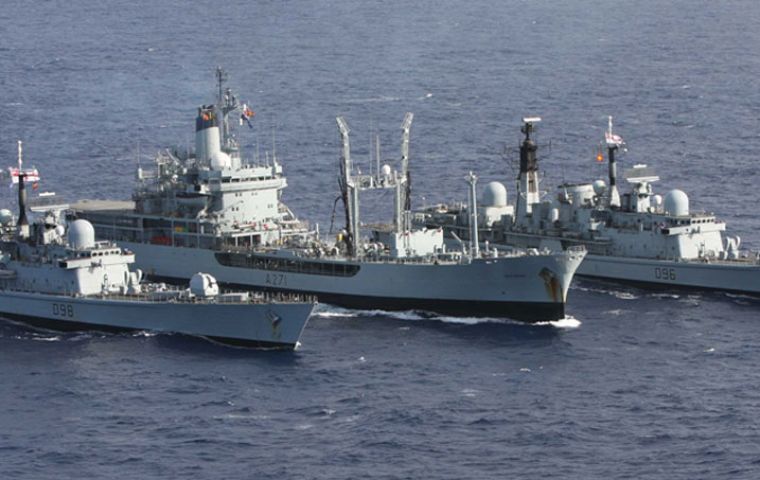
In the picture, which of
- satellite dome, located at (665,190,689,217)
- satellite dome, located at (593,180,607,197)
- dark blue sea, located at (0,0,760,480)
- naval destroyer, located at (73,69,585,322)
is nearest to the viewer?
dark blue sea, located at (0,0,760,480)

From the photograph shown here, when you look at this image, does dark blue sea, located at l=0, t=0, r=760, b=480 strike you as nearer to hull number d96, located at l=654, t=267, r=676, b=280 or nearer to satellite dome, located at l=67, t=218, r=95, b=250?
hull number d96, located at l=654, t=267, r=676, b=280

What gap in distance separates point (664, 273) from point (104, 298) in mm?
32493

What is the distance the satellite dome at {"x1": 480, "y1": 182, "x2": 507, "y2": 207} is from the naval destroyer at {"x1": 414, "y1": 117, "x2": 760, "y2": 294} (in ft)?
0.20

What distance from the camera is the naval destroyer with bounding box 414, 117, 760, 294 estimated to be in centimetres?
11062

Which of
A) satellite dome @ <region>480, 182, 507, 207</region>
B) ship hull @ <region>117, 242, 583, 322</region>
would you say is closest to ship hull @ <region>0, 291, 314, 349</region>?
ship hull @ <region>117, 242, 583, 322</region>

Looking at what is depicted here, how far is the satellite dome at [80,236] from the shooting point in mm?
100312

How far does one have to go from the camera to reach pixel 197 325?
318 ft

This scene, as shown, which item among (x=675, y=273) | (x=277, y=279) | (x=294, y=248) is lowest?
(x=675, y=273)

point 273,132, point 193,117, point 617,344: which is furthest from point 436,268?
point 193,117

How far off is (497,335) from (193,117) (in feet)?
237

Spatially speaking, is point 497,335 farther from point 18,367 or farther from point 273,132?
point 273,132

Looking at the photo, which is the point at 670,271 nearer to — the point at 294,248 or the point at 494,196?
the point at 494,196

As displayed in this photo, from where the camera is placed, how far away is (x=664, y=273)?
11156 cm

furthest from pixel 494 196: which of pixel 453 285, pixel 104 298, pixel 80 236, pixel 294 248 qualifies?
pixel 104 298
